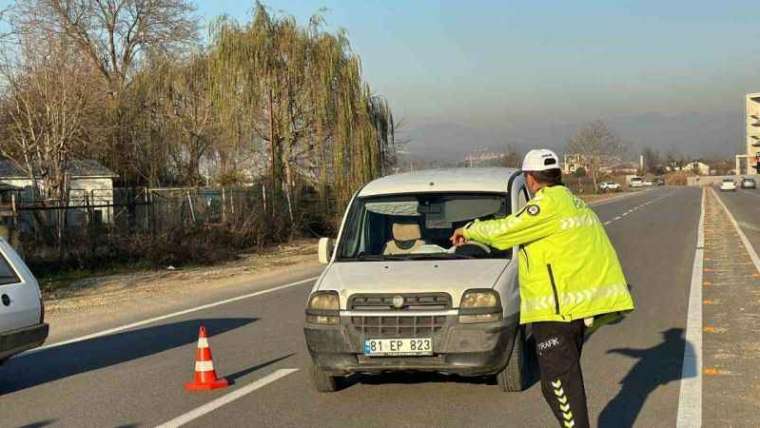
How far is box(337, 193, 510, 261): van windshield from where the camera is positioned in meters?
7.29

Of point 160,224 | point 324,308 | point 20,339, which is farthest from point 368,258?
point 160,224

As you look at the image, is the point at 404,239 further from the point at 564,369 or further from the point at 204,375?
the point at 564,369

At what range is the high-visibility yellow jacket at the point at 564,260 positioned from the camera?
4.34 metres

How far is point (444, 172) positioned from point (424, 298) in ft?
7.09

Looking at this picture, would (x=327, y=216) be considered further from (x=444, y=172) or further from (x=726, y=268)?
(x=444, y=172)

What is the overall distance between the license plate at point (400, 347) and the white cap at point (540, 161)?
2.07 m

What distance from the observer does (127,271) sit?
62.7ft

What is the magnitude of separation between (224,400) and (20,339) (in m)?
2.00

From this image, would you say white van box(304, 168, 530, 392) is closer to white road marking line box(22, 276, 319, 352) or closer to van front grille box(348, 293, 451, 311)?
van front grille box(348, 293, 451, 311)

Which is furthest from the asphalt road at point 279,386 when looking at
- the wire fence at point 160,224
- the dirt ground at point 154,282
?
the wire fence at point 160,224

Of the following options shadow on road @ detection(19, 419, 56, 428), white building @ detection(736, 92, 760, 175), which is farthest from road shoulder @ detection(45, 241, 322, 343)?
white building @ detection(736, 92, 760, 175)

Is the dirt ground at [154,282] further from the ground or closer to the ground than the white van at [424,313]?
closer to the ground

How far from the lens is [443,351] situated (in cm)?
615

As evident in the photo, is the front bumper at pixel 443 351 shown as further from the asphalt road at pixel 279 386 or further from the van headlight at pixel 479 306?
the asphalt road at pixel 279 386
